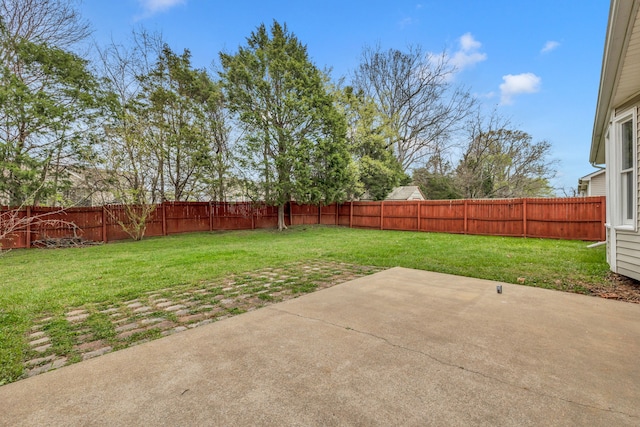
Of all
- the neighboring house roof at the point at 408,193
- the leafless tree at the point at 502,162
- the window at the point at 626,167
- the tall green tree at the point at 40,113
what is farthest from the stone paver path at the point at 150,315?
the neighboring house roof at the point at 408,193

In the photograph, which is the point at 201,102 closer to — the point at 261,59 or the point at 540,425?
the point at 261,59

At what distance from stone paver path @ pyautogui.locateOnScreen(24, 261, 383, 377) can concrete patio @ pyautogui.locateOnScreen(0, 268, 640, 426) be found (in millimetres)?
239

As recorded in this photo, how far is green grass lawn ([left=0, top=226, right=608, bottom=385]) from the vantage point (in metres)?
3.41

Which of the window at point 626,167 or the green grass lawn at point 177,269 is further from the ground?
the window at point 626,167

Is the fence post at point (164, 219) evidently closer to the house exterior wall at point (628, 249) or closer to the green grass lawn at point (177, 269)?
the green grass lawn at point (177, 269)

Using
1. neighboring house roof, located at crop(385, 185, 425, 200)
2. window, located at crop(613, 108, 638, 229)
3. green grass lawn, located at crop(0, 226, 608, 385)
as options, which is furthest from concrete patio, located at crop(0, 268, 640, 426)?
neighboring house roof, located at crop(385, 185, 425, 200)

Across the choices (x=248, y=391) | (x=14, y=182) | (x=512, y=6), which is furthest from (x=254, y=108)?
(x=248, y=391)

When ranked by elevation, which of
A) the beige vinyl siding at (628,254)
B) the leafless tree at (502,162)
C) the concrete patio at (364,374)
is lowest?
the concrete patio at (364,374)

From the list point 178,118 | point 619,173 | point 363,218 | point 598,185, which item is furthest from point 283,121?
point 598,185

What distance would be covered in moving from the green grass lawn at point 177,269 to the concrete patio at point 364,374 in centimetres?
81

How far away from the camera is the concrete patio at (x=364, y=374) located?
156cm

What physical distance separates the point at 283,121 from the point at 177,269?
927 centimetres

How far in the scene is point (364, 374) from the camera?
1.95 meters

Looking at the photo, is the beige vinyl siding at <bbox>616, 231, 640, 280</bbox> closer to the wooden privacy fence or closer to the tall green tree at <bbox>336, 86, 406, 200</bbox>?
the wooden privacy fence
